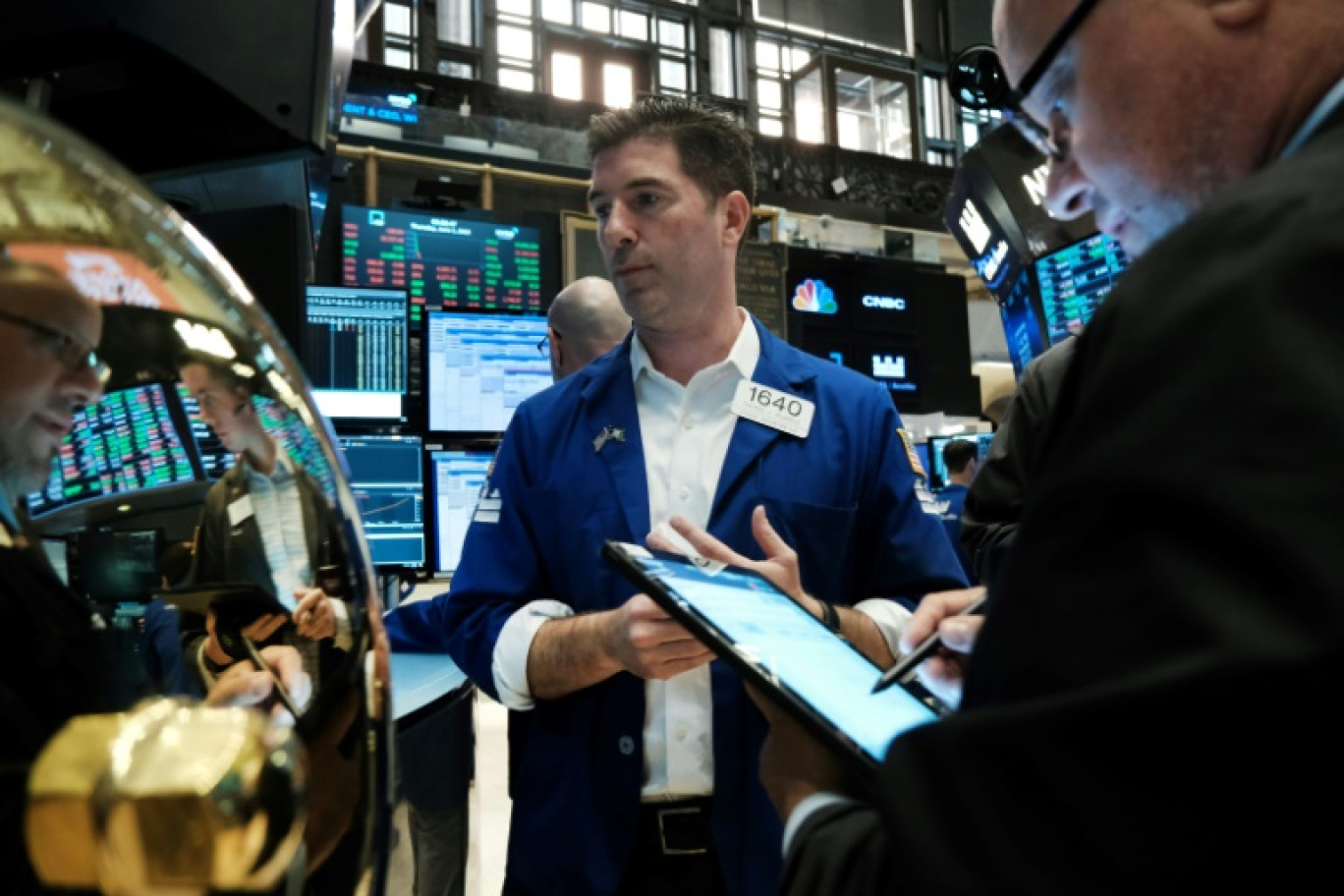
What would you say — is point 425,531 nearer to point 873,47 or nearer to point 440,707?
point 440,707

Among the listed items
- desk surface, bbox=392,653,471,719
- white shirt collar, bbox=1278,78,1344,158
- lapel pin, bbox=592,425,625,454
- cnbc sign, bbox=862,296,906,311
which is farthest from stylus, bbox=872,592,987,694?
cnbc sign, bbox=862,296,906,311

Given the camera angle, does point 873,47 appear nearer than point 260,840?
No

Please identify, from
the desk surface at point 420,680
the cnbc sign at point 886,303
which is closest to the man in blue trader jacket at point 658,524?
the desk surface at point 420,680

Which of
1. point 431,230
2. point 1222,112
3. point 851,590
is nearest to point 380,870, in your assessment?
point 1222,112

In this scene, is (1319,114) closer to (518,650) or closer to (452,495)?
(518,650)

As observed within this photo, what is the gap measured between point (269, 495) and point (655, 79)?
47.1 feet

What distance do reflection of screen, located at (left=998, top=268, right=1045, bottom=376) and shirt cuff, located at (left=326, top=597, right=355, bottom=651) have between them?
2.43m

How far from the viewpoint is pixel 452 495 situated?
2.70 meters

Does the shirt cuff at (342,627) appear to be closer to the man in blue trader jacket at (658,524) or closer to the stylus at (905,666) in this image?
the stylus at (905,666)

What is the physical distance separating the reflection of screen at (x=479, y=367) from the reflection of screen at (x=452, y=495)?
105 millimetres

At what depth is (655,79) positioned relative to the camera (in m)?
13.8

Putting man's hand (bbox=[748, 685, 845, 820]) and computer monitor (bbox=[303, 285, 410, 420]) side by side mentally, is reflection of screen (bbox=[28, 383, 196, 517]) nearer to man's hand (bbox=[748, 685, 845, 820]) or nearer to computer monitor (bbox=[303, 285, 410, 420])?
man's hand (bbox=[748, 685, 845, 820])

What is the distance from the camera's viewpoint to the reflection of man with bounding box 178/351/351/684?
29cm

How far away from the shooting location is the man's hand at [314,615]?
0.30m
